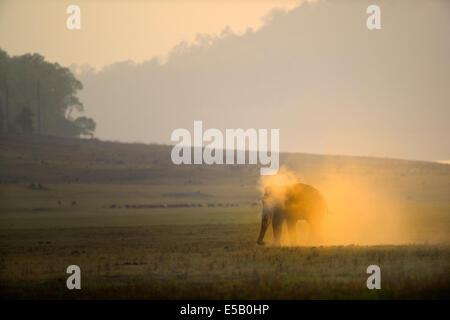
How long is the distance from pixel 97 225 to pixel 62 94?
73.8m

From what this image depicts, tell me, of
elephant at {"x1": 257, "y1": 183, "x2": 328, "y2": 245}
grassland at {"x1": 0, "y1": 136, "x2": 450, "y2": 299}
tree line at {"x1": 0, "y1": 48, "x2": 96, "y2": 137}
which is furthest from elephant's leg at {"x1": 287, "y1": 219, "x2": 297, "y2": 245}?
tree line at {"x1": 0, "y1": 48, "x2": 96, "y2": 137}

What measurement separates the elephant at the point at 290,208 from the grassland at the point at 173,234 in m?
0.98

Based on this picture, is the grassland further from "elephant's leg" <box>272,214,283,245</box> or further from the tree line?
the tree line

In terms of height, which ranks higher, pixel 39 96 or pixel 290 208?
pixel 39 96

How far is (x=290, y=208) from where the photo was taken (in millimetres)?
32406

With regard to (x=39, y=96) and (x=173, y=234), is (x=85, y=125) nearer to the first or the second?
(x=39, y=96)

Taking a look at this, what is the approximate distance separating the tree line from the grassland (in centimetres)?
1253

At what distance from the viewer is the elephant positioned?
32.0 m

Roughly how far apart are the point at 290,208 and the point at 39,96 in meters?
90.4

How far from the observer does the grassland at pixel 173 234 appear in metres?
22.0

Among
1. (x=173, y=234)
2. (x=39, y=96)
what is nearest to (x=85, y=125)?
(x=39, y=96)

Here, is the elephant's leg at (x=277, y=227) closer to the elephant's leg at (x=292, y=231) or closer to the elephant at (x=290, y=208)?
the elephant at (x=290, y=208)

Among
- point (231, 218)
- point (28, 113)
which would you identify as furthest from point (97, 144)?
point (231, 218)
